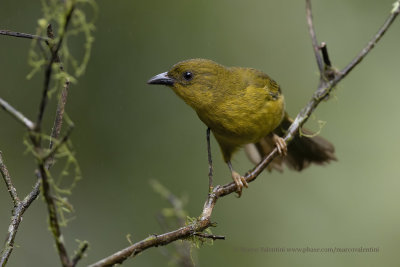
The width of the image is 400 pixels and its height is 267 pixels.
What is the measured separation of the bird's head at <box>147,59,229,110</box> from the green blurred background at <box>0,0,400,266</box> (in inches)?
97.3

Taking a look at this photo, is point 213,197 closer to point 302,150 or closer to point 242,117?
point 242,117

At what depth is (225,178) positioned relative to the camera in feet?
21.5

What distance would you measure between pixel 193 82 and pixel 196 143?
269cm

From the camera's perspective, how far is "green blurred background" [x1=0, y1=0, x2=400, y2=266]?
5984mm

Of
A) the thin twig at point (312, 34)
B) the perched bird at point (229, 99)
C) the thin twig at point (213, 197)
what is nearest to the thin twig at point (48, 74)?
the thin twig at point (213, 197)

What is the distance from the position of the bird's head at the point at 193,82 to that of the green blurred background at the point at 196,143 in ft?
8.10

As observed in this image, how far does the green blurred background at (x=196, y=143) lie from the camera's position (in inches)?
236

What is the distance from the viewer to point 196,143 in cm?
666

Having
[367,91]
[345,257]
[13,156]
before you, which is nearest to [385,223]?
[345,257]

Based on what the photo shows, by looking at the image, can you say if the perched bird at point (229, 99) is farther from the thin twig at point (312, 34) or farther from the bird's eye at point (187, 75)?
the thin twig at point (312, 34)

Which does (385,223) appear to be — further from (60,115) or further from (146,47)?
(60,115)

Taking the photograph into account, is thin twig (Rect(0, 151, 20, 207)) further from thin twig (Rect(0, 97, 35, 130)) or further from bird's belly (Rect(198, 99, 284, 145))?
bird's belly (Rect(198, 99, 284, 145))

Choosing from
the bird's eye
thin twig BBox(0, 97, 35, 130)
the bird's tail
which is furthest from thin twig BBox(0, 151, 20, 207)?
the bird's tail

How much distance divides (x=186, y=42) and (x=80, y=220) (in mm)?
2639
